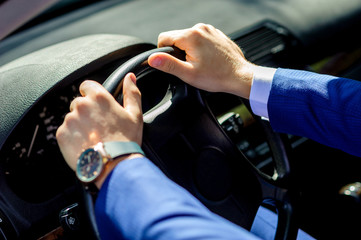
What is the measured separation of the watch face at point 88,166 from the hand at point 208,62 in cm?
30

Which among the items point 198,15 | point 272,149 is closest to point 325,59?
point 198,15

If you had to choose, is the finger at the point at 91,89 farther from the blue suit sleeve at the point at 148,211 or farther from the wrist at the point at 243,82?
the wrist at the point at 243,82

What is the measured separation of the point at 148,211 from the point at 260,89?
0.60 metres

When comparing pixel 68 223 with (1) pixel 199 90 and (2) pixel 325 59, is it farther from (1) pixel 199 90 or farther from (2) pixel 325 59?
(2) pixel 325 59

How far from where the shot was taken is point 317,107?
117cm

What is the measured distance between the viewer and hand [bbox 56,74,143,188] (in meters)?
0.83

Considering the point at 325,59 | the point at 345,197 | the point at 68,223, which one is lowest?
the point at 345,197

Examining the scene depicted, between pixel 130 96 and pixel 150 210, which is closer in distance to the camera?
pixel 150 210

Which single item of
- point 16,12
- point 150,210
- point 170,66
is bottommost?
point 150,210

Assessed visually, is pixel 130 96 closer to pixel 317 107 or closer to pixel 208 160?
pixel 208 160

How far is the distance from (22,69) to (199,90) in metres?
0.52

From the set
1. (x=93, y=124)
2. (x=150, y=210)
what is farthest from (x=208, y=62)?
(x=150, y=210)

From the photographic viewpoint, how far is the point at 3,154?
1032mm

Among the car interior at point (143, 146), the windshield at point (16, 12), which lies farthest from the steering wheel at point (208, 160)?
the windshield at point (16, 12)
